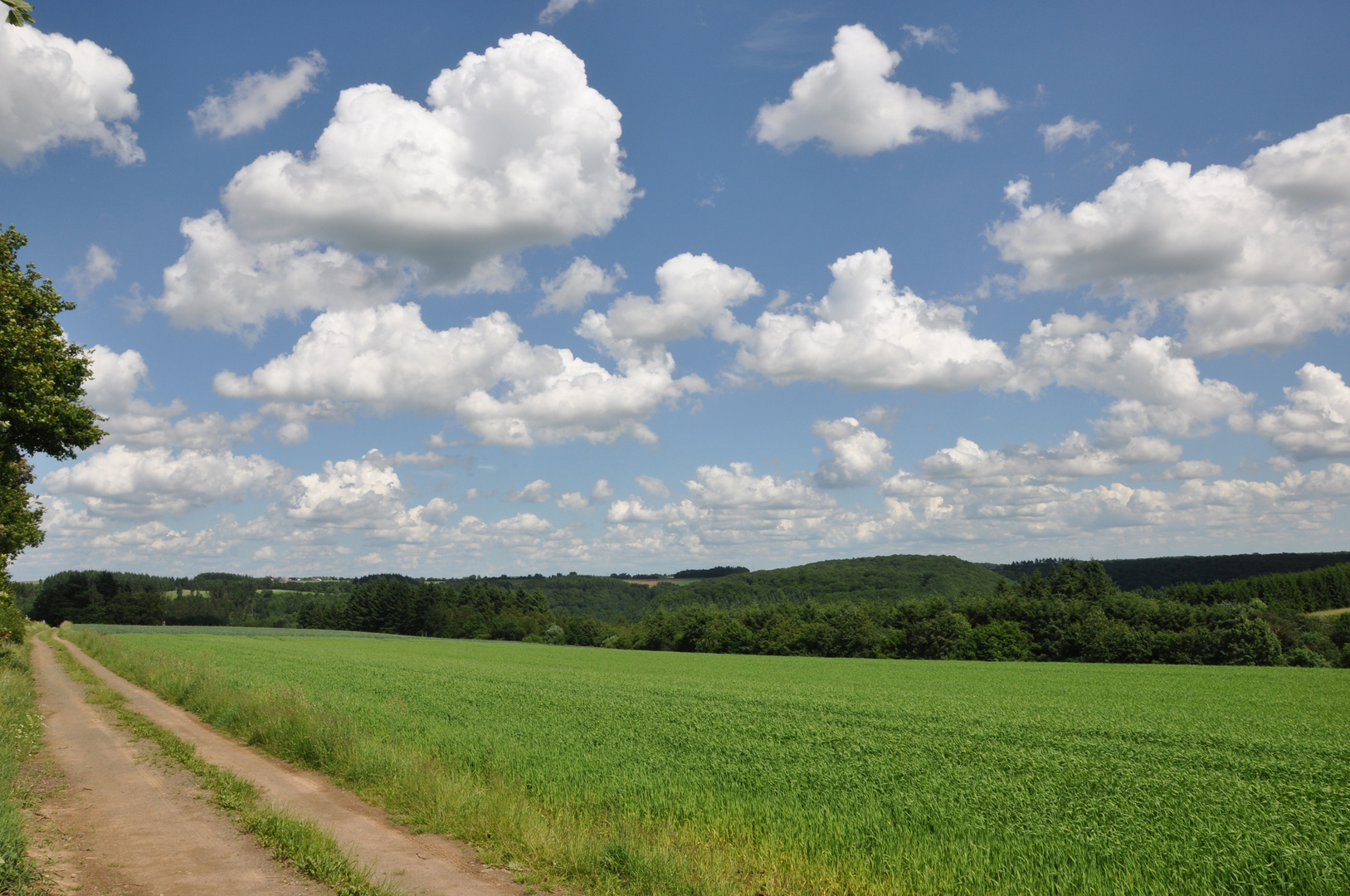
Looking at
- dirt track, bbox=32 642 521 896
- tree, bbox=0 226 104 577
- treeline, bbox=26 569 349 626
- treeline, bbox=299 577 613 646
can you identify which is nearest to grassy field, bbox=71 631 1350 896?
dirt track, bbox=32 642 521 896

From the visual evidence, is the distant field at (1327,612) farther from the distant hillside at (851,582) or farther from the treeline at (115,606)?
the treeline at (115,606)

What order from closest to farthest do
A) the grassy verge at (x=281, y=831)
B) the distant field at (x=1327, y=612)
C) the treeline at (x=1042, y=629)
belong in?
the grassy verge at (x=281, y=831) → the treeline at (x=1042, y=629) → the distant field at (x=1327, y=612)

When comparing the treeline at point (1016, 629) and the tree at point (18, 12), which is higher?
the tree at point (18, 12)

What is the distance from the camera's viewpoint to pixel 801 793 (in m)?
12.5

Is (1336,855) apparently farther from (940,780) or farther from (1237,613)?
(1237,613)

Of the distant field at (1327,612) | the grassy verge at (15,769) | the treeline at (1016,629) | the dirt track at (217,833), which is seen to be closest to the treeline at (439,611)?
the treeline at (1016,629)

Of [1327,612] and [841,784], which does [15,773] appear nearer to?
[841,784]

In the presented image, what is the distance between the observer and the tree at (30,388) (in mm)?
20391

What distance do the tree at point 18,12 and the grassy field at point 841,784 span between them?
8.72 metres

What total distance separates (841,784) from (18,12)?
13.9 metres

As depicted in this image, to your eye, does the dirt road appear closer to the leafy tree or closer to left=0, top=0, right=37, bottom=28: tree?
left=0, top=0, right=37, bottom=28: tree

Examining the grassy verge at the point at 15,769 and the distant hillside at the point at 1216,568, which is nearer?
the grassy verge at the point at 15,769

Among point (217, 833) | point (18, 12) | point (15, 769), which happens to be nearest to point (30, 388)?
point (15, 769)

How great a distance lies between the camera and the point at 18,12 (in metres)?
3.96
